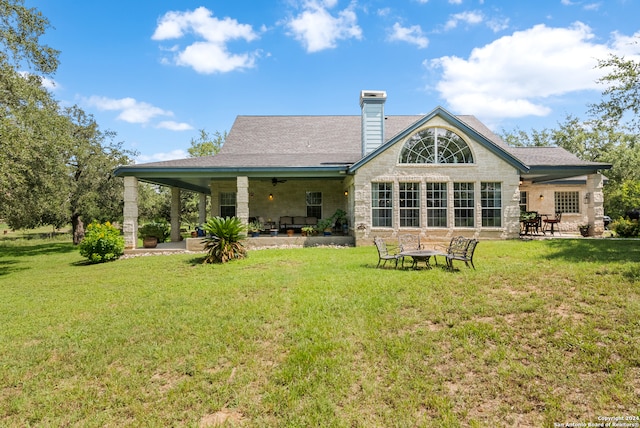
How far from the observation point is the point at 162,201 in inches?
1161

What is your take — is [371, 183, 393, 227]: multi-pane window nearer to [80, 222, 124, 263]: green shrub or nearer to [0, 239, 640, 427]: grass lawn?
[0, 239, 640, 427]: grass lawn

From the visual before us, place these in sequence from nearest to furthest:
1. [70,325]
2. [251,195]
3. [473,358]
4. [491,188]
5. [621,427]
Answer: [621,427] → [473,358] → [70,325] → [491,188] → [251,195]

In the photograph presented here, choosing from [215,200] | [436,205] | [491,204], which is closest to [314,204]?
[215,200]

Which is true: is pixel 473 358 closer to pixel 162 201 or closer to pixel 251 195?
pixel 251 195

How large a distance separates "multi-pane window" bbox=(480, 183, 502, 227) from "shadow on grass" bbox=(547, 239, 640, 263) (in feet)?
7.31

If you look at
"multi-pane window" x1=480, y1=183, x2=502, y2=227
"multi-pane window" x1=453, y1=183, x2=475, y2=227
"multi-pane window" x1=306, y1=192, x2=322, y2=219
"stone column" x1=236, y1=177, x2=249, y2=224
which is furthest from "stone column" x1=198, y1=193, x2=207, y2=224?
"multi-pane window" x1=480, y1=183, x2=502, y2=227

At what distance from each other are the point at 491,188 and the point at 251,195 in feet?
39.6

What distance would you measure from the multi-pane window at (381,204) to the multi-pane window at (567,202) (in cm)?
1243

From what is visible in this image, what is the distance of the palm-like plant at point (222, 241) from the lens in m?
11.3

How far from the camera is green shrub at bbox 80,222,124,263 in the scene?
42.2 ft

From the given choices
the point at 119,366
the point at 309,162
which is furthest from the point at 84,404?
the point at 309,162

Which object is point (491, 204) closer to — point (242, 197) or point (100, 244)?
point (242, 197)

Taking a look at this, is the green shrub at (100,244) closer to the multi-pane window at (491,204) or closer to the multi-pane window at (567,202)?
the multi-pane window at (491,204)

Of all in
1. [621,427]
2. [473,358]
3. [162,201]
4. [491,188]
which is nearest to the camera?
[621,427]
